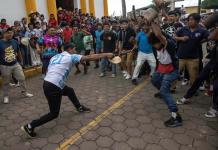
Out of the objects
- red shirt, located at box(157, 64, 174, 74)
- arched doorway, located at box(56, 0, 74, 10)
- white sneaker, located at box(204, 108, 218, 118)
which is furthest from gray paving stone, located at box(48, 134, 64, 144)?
arched doorway, located at box(56, 0, 74, 10)

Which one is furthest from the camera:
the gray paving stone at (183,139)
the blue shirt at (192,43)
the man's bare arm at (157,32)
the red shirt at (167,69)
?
the blue shirt at (192,43)

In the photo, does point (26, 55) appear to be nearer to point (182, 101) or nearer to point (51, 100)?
point (51, 100)

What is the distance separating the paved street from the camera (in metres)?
4.25

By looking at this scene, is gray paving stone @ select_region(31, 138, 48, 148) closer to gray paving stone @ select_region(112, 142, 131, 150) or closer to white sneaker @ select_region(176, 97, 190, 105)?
gray paving stone @ select_region(112, 142, 131, 150)

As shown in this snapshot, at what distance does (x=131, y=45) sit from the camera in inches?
327

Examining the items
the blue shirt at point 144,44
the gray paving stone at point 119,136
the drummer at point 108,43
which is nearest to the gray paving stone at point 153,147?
the gray paving stone at point 119,136

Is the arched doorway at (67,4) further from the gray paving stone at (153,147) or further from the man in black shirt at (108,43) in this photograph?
the gray paving stone at (153,147)

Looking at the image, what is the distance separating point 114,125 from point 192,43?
9.07ft

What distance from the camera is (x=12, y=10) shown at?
1245 cm

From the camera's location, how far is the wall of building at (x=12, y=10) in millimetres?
12008

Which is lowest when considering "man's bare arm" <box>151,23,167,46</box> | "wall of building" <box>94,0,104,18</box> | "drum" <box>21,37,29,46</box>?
"drum" <box>21,37,29,46</box>

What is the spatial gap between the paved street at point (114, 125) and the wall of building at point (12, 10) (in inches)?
266

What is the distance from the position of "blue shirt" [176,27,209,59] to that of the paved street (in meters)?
1.09

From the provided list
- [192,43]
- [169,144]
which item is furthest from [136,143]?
[192,43]
